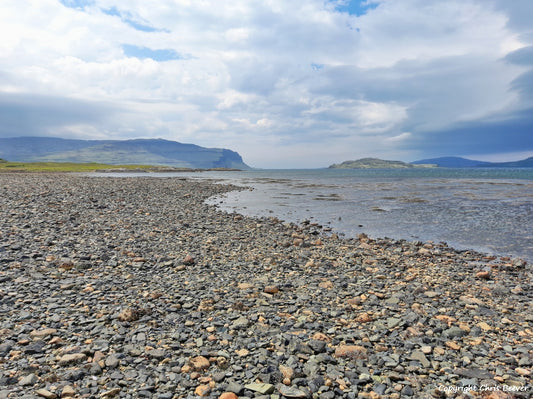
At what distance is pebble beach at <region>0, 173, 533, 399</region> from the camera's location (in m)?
5.31

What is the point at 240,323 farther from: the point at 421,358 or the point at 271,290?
the point at 421,358

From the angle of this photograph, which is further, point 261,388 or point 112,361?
point 112,361

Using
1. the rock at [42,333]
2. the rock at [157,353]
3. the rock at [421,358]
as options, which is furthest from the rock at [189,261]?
the rock at [421,358]

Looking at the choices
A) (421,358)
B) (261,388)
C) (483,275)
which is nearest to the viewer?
(261,388)

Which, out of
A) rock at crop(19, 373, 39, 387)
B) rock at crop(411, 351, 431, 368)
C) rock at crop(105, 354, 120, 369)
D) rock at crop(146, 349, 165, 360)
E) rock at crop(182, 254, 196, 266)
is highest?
rock at crop(182, 254, 196, 266)

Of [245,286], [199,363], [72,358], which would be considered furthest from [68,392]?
[245,286]

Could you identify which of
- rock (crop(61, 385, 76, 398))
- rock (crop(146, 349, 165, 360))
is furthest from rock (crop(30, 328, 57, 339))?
rock (crop(146, 349, 165, 360))

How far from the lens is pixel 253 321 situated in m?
7.62

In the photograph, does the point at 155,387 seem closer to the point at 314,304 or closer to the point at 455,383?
the point at 314,304

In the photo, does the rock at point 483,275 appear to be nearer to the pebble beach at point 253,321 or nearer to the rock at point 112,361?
the pebble beach at point 253,321

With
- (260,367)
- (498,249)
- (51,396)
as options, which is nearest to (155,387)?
(51,396)

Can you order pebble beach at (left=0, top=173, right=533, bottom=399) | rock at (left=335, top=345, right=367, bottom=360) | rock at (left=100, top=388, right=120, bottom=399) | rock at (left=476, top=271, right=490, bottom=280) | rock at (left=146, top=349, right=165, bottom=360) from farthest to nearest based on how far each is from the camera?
rock at (left=476, top=271, right=490, bottom=280), rock at (left=335, top=345, right=367, bottom=360), rock at (left=146, top=349, right=165, bottom=360), pebble beach at (left=0, top=173, right=533, bottom=399), rock at (left=100, top=388, right=120, bottom=399)

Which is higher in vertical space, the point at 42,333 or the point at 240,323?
the point at 42,333

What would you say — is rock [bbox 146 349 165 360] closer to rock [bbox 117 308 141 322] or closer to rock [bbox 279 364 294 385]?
rock [bbox 117 308 141 322]
